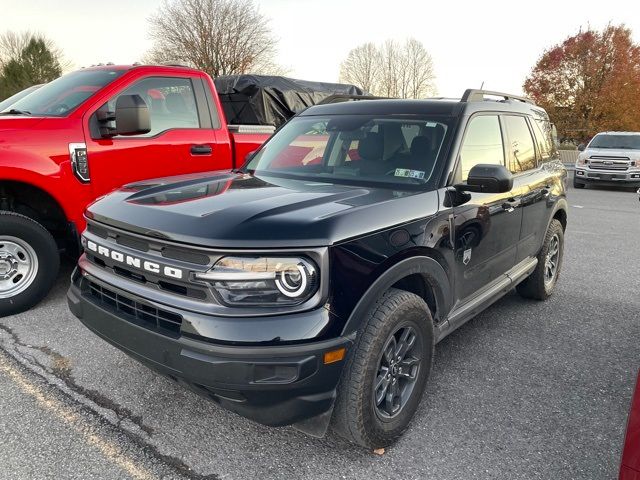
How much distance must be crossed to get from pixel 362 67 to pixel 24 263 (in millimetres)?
48359

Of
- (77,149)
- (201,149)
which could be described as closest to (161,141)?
(201,149)

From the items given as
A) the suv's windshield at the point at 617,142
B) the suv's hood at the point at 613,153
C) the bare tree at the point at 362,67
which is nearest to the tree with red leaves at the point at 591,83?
the suv's windshield at the point at 617,142

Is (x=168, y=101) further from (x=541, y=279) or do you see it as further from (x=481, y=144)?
(x=541, y=279)

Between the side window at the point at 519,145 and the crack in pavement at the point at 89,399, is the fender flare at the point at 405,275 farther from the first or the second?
the side window at the point at 519,145

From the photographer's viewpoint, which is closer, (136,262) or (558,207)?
(136,262)

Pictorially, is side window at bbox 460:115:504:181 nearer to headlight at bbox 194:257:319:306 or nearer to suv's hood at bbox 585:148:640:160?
headlight at bbox 194:257:319:306

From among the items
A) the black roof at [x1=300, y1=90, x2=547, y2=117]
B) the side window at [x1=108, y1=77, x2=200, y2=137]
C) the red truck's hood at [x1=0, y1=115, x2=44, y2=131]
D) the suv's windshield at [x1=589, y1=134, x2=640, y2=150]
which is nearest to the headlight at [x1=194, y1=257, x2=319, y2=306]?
the black roof at [x1=300, y1=90, x2=547, y2=117]

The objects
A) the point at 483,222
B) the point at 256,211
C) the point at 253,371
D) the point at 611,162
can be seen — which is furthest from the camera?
the point at 611,162

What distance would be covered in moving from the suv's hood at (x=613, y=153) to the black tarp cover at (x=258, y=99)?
1077 centimetres

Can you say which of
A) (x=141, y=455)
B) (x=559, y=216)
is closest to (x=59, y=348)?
(x=141, y=455)

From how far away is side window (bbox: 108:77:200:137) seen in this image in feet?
15.3

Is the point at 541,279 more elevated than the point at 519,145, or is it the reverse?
the point at 519,145

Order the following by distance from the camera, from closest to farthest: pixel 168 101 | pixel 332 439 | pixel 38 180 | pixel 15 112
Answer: pixel 332 439, pixel 38 180, pixel 15 112, pixel 168 101

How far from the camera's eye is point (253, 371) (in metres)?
2.03
